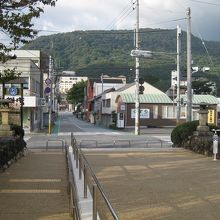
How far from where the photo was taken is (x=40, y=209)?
33.7 ft

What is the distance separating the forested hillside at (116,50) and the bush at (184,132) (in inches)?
856

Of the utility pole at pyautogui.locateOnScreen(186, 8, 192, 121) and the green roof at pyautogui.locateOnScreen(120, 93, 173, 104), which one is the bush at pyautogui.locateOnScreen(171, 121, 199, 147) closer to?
the utility pole at pyautogui.locateOnScreen(186, 8, 192, 121)

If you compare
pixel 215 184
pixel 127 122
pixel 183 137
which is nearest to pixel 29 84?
pixel 127 122

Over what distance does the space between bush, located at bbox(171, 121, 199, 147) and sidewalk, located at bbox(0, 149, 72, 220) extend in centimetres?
1146

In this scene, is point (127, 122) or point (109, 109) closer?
point (127, 122)

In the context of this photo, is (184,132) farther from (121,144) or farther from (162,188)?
(162,188)

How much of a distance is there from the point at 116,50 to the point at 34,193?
211 feet

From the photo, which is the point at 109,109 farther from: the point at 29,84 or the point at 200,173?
the point at 200,173

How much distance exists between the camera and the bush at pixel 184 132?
94.5 ft

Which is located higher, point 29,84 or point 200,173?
point 29,84

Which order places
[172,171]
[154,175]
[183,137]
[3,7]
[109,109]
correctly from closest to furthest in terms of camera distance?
[3,7] → [154,175] → [172,171] → [183,137] → [109,109]

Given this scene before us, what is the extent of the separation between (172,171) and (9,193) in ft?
21.5

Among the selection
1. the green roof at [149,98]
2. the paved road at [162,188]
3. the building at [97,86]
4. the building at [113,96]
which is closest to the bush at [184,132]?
the paved road at [162,188]

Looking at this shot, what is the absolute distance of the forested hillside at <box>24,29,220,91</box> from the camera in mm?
65250
